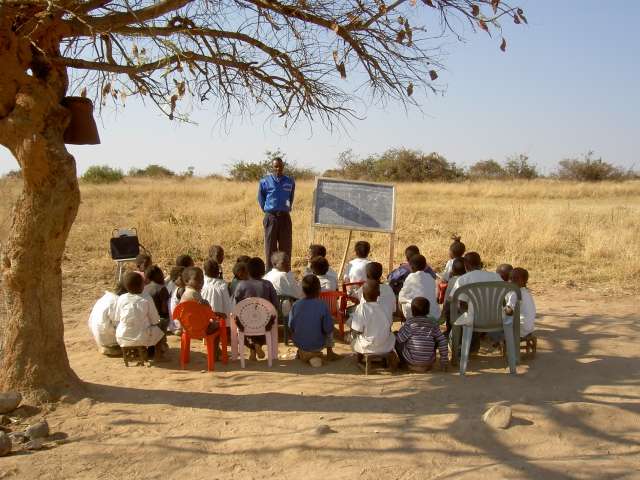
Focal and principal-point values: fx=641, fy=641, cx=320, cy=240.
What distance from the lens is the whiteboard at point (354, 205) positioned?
8.42 metres

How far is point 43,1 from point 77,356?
3393 mm

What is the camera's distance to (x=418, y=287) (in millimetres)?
6293

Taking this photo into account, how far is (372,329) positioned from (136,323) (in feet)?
6.74

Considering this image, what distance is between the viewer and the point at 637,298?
8641 mm

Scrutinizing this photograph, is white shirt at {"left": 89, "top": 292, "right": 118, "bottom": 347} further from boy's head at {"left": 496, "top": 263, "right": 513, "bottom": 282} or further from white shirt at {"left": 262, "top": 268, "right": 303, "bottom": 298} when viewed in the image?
boy's head at {"left": 496, "top": 263, "right": 513, "bottom": 282}

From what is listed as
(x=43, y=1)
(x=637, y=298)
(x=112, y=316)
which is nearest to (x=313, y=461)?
(x=112, y=316)

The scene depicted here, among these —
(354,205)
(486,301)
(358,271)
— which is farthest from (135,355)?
(354,205)

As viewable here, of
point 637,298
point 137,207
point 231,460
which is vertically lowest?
point 231,460

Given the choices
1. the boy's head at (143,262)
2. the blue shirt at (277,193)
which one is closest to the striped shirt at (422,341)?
the boy's head at (143,262)

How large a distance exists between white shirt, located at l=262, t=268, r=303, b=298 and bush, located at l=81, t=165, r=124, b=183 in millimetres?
25492

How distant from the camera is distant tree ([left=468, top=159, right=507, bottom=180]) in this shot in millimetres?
41375

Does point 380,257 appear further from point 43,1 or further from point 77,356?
point 43,1

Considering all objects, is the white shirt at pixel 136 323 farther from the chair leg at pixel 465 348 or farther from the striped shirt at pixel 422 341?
the chair leg at pixel 465 348

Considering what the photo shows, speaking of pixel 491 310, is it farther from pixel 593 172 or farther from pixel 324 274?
pixel 593 172
